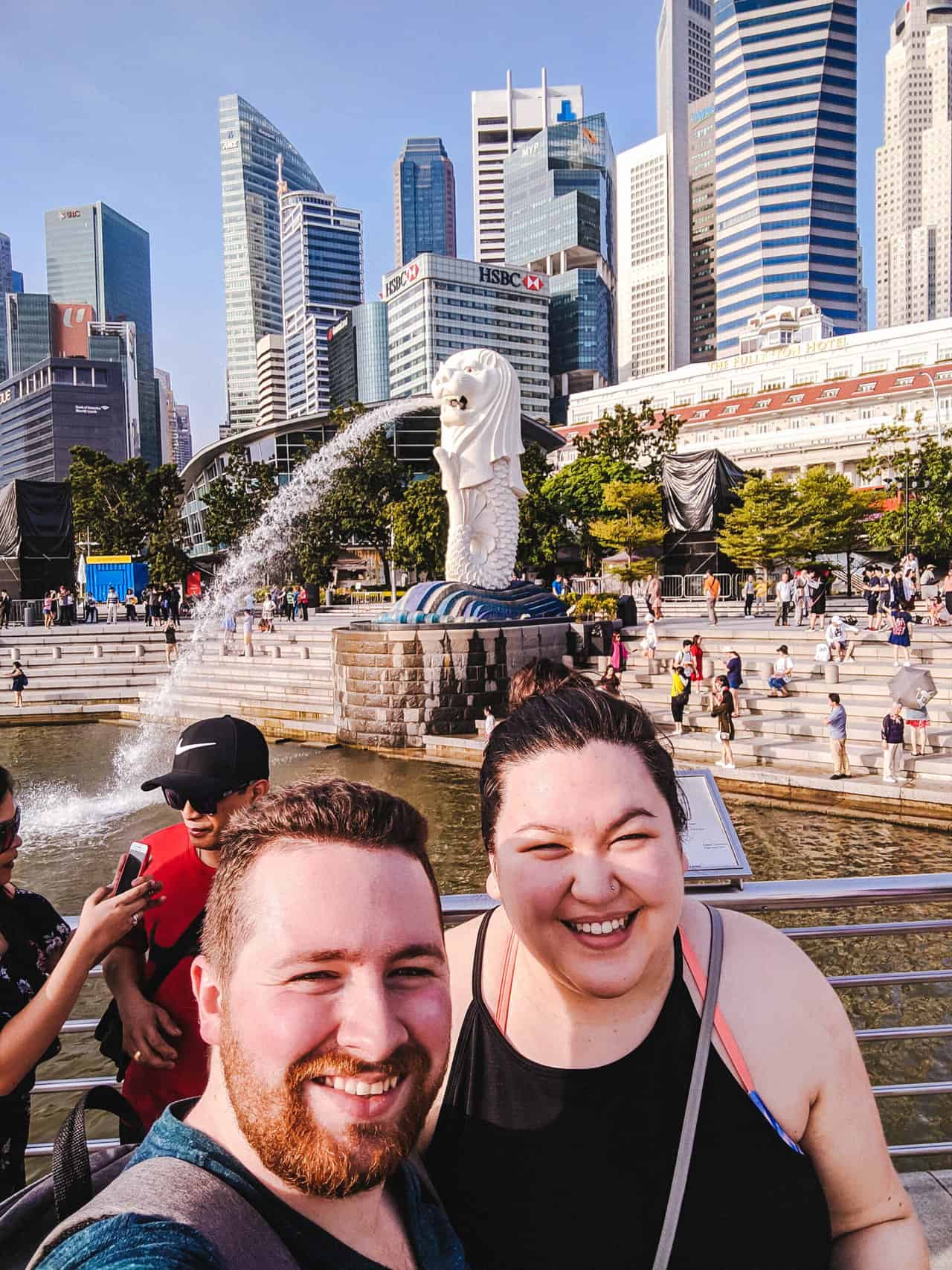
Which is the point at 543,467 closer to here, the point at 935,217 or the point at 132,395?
the point at 132,395

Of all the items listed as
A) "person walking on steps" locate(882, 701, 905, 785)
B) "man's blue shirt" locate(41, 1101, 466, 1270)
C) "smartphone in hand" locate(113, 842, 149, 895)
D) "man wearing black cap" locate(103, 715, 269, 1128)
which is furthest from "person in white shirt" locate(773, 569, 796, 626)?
"man's blue shirt" locate(41, 1101, 466, 1270)

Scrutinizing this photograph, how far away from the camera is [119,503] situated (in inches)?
1753

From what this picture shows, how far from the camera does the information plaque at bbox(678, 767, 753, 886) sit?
2182mm

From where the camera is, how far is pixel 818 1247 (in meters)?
1.30

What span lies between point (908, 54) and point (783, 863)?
180916mm

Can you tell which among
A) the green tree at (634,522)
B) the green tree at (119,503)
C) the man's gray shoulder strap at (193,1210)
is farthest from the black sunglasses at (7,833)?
the green tree at (119,503)

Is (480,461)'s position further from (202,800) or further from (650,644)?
(202,800)

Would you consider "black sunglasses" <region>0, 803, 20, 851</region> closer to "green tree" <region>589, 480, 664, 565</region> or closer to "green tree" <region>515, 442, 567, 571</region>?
"green tree" <region>589, 480, 664, 565</region>

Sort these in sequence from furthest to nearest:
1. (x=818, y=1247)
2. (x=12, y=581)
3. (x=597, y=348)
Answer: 1. (x=597, y=348)
2. (x=12, y=581)
3. (x=818, y=1247)

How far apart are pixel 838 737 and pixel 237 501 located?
35.1m

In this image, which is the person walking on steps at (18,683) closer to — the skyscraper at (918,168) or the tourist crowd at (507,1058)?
the tourist crowd at (507,1058)

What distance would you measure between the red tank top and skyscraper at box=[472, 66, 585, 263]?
162 m

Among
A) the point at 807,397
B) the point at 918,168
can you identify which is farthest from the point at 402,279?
the point at 918,168

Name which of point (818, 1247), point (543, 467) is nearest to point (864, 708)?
point (818, 1247)
